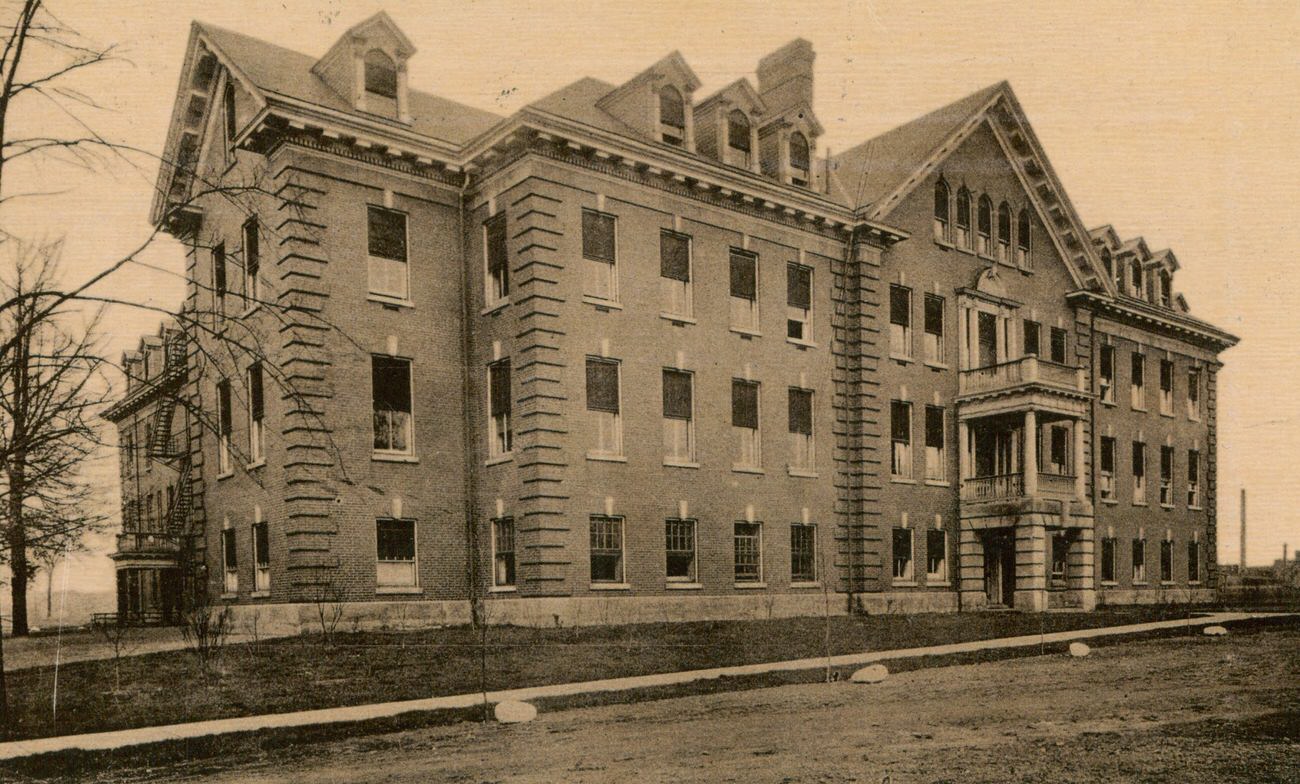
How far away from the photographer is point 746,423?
26.6 meters

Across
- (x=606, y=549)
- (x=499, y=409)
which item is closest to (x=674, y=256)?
(x=499, y=409)

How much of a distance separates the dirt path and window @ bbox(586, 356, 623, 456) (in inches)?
411

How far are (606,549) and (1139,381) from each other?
956 inches

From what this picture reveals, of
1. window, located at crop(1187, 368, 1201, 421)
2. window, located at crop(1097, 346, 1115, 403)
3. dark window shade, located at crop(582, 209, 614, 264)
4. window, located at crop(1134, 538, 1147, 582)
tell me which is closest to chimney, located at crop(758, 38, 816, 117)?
dark window shade, located at crop(582, 209, 614, 264)

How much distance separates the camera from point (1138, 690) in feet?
41.0

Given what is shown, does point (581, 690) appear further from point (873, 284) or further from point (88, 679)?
point (873, 284)

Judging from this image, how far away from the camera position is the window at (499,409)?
23.7m

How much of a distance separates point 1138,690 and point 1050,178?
2482cm

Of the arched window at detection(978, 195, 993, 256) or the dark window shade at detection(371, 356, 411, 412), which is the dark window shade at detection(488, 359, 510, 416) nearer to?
the dark window shade at detection(371, 356, 411, 412)

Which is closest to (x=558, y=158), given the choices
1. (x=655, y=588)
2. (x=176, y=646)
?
(x=655, y=588)

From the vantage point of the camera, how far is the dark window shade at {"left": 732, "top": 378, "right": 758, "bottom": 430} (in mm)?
26500

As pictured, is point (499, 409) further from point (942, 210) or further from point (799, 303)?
point (942, 210)

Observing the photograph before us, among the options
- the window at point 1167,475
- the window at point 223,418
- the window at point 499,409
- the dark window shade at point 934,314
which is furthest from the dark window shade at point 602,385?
the window at point 1167,475

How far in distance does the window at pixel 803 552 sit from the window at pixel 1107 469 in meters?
14.2
